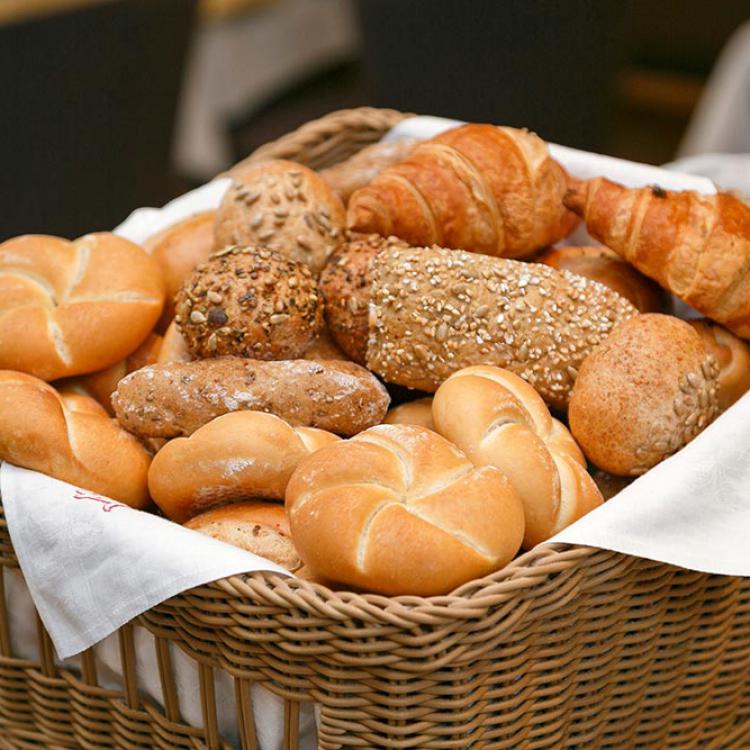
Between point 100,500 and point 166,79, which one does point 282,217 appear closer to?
point 100,500

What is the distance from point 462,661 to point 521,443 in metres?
0.27

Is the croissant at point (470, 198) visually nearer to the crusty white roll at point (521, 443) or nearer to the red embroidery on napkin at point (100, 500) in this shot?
the crusty white roll at point (521, 443)

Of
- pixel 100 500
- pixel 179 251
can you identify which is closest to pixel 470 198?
pixel 179 251

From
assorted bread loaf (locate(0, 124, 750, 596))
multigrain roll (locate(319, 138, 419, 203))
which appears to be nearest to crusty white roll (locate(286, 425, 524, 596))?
assorted bread loaf (locate(0, 124, 750, 596))

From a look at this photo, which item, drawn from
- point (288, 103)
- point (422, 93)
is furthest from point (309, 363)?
point (288, 103)

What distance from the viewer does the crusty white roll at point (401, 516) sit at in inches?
38.2

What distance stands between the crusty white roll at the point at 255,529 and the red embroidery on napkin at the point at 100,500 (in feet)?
0.33

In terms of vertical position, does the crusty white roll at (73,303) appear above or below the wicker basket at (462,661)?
above

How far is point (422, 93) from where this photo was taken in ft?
8.86

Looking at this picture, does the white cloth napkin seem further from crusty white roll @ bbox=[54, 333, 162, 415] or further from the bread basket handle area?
the bread basket handle area

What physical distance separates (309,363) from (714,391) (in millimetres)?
493

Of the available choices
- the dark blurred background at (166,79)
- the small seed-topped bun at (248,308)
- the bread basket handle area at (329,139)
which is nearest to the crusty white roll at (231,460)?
the small seed-topped bun at (248,308)

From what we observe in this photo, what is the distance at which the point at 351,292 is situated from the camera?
4.53ft

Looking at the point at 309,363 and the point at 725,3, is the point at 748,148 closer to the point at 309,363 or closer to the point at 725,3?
the point at 309,363
